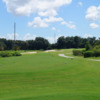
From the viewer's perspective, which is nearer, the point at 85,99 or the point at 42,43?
the point at 85,99

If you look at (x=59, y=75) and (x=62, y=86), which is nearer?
(x=62, y=86)

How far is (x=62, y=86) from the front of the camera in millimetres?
9141

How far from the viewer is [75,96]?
716cm

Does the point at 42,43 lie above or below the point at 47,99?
above

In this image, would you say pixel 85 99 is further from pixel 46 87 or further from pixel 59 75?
pixel 59 75

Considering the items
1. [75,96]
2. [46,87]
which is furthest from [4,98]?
[75,96]

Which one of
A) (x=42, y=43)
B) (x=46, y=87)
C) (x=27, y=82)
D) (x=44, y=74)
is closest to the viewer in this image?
(x=46, y=87)

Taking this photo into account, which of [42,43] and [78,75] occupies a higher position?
[42,43]

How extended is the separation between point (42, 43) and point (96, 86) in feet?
264

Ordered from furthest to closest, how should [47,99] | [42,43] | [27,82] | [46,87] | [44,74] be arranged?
[42,43] → [44,74] → [27,82] → [46,87] → [47,99]

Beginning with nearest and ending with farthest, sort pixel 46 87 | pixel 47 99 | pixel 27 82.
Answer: pixel 47 99 < pixel 46 87 < pixel 27 82

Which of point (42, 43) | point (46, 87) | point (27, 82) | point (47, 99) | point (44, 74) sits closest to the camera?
point (47, 99)

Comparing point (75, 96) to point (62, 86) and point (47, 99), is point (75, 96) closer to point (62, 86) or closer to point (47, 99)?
point (47, 99)

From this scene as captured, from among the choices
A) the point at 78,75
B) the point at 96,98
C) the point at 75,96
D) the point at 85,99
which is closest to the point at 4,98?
the point at 75,96
